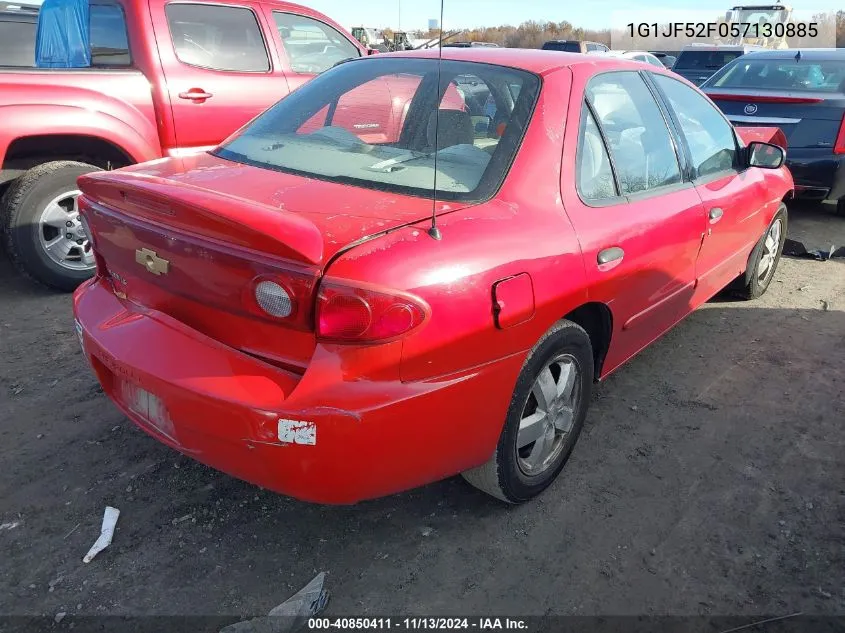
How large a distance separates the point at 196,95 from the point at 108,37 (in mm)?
796

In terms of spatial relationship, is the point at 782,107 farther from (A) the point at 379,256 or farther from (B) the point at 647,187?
(A) the point at 379,256

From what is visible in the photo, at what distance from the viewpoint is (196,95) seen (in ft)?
16.8

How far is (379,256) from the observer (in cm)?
194

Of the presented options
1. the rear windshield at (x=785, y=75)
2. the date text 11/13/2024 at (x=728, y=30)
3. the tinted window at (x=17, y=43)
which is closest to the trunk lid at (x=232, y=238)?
the tinted window at (x=17, y=43)

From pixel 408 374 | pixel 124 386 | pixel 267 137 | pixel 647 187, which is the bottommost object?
pixel 124 386

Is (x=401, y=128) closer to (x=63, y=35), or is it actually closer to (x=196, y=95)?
(x=196, y=95)

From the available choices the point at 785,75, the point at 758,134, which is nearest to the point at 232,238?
the point at 758,134

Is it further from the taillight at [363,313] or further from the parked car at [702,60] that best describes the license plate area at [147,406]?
the parked car at [702,60]

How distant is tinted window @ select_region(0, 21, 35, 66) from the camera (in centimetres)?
689

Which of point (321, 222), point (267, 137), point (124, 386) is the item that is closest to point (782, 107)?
point (267, 137)

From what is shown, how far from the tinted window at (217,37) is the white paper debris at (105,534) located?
3.76 meters

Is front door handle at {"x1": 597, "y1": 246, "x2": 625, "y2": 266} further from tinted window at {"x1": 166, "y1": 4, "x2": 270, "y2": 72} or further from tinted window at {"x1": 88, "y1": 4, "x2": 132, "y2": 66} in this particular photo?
tinted window at {"x1": 88, "y1": 4, "x2": 132, "y2": 66}

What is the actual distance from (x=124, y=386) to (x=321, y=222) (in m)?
0.93

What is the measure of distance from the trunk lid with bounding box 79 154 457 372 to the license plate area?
0.27 meters
